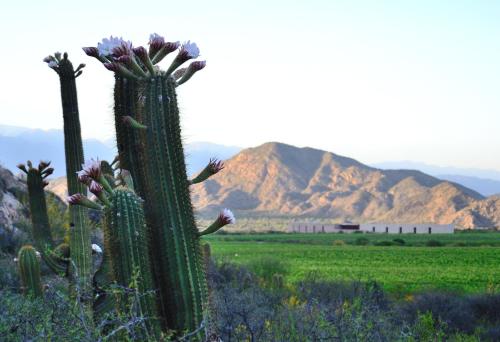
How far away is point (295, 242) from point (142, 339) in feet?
245

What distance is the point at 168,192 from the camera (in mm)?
5926

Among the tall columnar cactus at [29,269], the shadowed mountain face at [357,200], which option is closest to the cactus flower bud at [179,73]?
the tall columnar cactus at [29,269]

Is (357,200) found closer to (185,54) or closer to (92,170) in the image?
(185,54)

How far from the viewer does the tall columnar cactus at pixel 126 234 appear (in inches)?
223

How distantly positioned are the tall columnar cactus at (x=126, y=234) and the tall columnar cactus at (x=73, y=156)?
305 centimetres

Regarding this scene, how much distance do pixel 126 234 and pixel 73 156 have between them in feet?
11.7

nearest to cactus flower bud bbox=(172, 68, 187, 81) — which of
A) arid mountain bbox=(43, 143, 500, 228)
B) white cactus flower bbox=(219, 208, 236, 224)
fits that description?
white cactus flower bbox=(219, 208, 236, 224)

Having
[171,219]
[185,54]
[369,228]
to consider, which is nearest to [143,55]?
[185,54]

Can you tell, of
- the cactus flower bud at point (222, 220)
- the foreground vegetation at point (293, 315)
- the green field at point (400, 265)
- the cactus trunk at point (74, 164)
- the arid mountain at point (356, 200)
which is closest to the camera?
the foreground vegetation at point (293, 315)

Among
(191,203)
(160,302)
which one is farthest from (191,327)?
(191,203)

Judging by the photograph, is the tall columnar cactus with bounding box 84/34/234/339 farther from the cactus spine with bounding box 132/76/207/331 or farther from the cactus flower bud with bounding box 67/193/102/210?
the cactus flower bud with bounding box 67/193/102/210

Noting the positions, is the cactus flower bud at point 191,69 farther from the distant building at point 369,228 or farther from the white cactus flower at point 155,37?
the distant building at point 369,228

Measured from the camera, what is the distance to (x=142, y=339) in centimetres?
558

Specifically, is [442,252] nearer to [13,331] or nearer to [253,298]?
[253,298]
